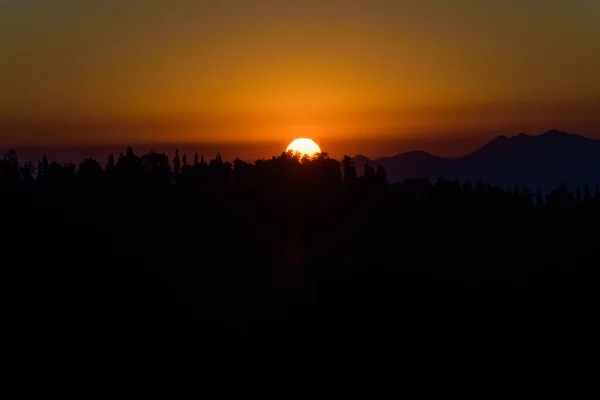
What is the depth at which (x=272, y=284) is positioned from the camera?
393ft

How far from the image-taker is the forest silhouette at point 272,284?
318 ft

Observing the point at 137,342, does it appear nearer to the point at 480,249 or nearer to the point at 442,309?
the point at 442,309

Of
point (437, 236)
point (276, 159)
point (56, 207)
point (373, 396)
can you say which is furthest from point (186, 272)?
point (276, 159)

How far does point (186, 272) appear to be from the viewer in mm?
113312

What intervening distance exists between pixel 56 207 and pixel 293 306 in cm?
3649

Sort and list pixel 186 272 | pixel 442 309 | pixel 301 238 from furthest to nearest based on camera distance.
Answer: pixel 301 238
pixel 442 309
pixel 186 272

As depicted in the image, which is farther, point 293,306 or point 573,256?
point 573,256

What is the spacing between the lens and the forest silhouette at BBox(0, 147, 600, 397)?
97.0m

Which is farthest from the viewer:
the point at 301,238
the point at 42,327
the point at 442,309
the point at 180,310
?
the point at 301,238

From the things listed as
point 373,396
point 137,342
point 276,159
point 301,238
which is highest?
point 276,159

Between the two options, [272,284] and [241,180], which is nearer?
[272,284]

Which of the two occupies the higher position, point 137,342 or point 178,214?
point 178,214

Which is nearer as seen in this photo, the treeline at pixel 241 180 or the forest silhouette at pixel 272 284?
the forest silhouette at pixel 272 284

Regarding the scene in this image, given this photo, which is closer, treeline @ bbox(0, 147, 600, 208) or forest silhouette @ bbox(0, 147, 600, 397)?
forest silhouette @ bbox(0, 147, 600, 397)
